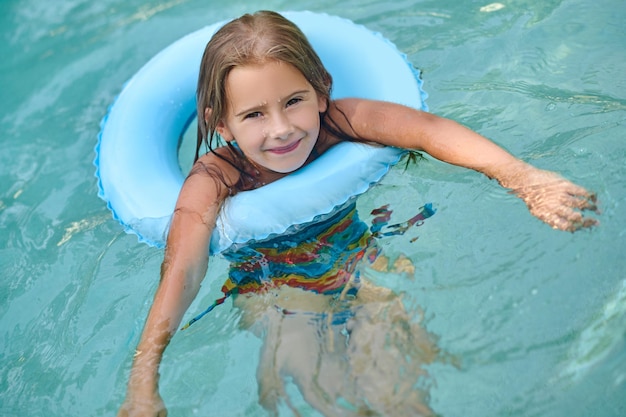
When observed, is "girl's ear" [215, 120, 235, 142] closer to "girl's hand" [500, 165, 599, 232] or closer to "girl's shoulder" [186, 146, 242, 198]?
"girl's shoulder" [186, 146, 242, 198]

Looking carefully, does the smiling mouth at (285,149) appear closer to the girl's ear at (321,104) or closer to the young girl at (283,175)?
the young girl at (283,175)

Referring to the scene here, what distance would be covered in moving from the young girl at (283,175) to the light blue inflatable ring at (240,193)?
79mm

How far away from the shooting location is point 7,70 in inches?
187

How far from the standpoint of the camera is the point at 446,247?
8.86ft

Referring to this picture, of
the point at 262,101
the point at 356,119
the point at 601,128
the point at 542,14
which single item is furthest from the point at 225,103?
the point at 542,14

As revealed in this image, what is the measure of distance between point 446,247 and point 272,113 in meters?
0.78

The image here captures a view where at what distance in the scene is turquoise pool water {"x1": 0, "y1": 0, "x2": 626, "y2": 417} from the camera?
7.69 feet

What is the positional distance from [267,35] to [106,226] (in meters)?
1.36

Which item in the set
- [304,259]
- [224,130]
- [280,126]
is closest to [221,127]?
[224,130]

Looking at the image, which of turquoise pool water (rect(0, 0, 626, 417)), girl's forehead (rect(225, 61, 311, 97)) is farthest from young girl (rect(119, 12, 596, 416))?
turquoise pool water (rect(0, 0, 626, 417))

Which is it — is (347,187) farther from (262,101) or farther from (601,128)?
(601,128)

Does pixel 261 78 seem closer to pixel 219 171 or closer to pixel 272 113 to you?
pixel 272 113

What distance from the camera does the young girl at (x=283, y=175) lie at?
7.75 ft

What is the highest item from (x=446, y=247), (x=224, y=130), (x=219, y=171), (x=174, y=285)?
(x=224, y=130)
